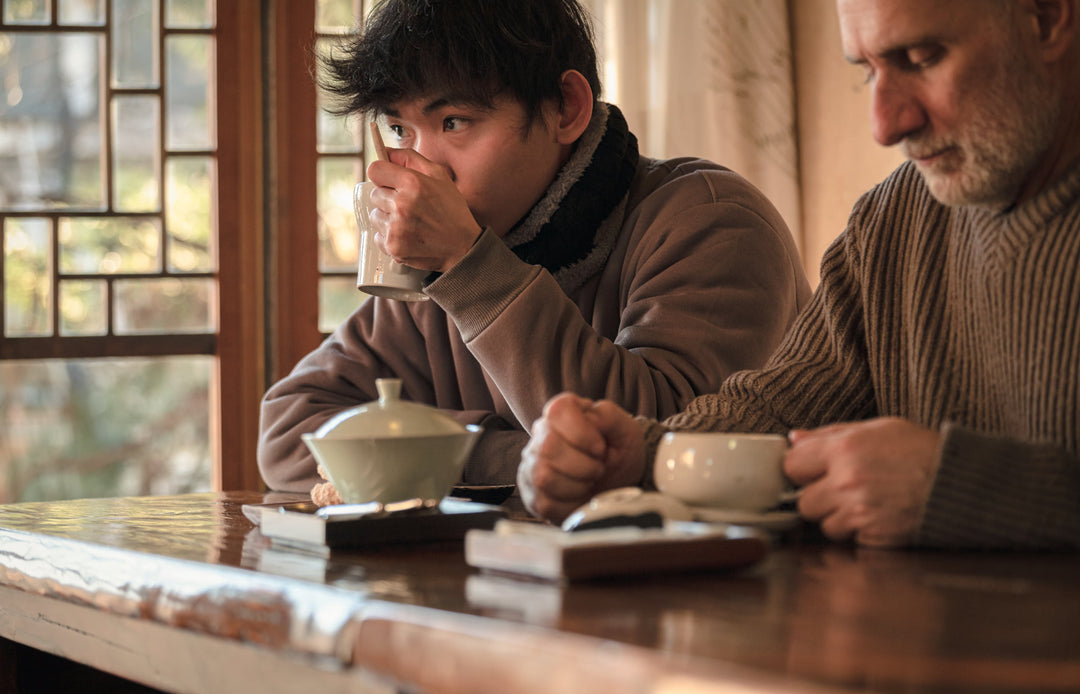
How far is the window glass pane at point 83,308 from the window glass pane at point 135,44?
1.64 ft

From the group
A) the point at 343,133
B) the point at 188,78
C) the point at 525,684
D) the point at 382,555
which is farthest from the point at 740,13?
the point at 525,684

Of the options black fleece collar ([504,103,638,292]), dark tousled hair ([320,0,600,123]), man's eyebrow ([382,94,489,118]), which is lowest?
black fleece collar ([504,103,638,292])

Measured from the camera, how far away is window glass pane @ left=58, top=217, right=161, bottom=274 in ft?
9.73

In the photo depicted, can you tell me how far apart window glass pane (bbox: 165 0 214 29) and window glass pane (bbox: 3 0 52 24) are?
0.28 m

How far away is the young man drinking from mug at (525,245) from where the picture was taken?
153 cm

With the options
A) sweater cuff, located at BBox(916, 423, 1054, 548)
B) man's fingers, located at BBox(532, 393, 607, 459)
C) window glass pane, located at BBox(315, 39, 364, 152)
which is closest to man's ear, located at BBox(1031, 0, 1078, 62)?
sweater cuff, located at BBox(916, 423, 1054, 548)

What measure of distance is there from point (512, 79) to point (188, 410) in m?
1.72

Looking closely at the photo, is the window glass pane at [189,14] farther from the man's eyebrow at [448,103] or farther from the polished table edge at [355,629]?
the polished table edge at [355,629]

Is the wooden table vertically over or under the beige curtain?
under

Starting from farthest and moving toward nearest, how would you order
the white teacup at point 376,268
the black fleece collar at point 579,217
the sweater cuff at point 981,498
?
the black fleece collar at point 579,217, the white teacup at point 376,268, the sweater cuff at point 981,498

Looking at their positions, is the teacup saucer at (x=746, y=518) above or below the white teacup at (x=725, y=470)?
below

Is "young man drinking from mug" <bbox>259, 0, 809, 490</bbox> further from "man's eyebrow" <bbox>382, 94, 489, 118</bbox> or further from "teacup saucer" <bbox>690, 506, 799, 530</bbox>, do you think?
"teacup saucer" <bbox>690, 506, 799, 530</bbox>

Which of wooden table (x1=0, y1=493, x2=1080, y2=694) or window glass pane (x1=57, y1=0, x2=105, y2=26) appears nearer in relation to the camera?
wooden table (x1=0, y1=493, x2=1080, y2=694)

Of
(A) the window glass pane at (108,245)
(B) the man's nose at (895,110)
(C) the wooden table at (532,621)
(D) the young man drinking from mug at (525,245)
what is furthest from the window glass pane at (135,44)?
(B) the man's nose at (895,110)
